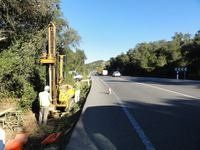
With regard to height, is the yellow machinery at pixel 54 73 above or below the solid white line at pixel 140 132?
above

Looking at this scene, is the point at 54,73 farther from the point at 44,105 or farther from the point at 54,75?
the point at 44,105

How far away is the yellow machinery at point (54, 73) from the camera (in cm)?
2283

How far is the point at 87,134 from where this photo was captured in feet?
38.6

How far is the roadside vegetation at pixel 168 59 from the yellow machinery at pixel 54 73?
50577 millimetres

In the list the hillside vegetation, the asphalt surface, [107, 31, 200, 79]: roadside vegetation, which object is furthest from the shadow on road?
[107, 31, 200, 79]: roadside vegetation

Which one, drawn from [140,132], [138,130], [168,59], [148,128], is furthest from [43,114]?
[168,59]

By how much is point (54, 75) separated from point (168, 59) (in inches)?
3166

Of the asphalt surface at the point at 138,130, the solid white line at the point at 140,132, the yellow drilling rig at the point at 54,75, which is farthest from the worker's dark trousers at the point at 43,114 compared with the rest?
the solid white line at the point at 140,132

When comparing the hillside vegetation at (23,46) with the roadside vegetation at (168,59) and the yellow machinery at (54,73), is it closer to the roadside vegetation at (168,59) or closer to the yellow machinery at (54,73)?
the yellow machinery at (54,73)

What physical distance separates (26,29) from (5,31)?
188 cm

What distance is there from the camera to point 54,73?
2369cm

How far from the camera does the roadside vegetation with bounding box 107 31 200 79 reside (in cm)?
8084

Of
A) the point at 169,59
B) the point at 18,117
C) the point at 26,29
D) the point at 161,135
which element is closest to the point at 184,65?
the point at 169,59

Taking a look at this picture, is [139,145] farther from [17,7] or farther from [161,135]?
[17,7]
